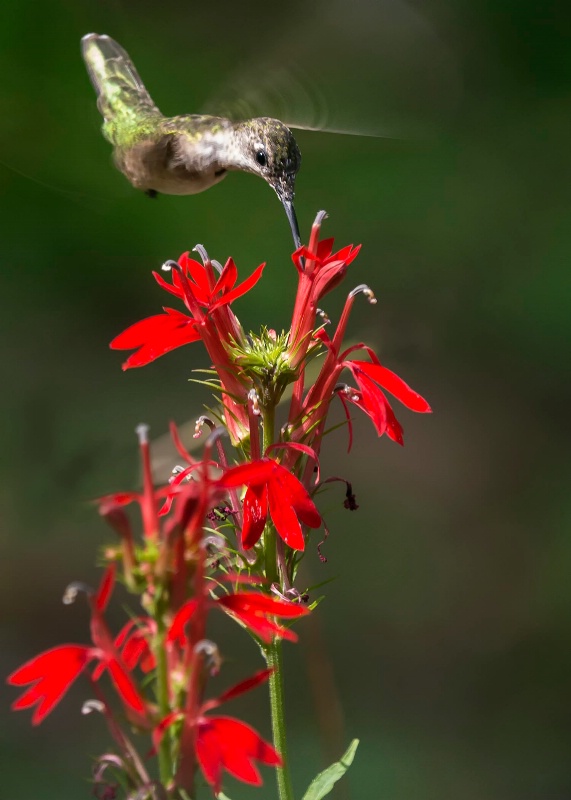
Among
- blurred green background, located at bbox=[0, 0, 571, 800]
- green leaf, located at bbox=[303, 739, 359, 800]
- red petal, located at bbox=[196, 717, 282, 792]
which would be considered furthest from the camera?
blurred green background, located at bbox=[0, 0, 571, 800]

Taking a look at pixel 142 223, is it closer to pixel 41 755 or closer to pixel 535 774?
pixel 41 755

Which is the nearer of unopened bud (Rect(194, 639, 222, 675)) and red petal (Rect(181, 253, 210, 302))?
unopened bud (Rect(194, 639, 222, 675))

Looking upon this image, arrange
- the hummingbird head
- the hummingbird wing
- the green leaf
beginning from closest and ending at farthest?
the green leaf, the hummingbird head, the hummingbird wing

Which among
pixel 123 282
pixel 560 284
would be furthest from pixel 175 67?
pixel 560 284

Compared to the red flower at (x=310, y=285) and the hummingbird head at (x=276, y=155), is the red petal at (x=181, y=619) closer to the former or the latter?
the red flower at (x=310, y=285)

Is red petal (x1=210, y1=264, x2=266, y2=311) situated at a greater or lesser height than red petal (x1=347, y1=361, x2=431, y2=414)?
greater

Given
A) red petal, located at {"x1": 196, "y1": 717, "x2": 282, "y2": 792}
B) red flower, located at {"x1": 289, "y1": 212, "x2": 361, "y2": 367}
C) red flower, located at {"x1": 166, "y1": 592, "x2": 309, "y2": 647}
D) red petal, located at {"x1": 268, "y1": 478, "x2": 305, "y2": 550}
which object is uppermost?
red flower, located at {"x1": 289, "y1": 212, "x2": 361, "y2": 367}

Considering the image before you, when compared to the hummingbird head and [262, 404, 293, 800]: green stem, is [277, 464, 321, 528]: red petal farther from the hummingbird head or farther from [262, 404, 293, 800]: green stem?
the hummingbird head

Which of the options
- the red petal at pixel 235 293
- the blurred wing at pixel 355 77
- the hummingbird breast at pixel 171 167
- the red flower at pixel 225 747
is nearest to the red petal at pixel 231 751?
the red flower at pixel 225 747

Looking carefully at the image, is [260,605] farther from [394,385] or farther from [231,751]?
[394,385]

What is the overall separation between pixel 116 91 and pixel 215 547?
3.70 ft

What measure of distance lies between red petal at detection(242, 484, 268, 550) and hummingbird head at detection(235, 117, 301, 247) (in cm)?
50

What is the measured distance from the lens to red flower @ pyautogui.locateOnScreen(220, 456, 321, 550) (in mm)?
708

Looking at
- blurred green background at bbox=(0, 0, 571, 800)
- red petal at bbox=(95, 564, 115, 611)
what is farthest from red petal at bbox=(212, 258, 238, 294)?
blurred green background at bbox=(0, 0, 571, 800)
